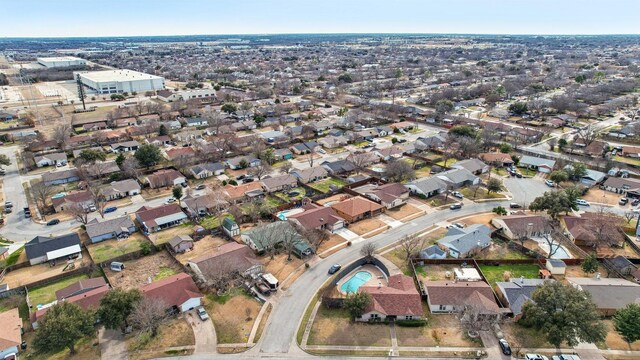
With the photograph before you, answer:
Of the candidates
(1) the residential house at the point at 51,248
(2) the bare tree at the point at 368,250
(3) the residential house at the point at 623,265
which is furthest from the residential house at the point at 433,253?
(1) the residential house at the point at 51,248

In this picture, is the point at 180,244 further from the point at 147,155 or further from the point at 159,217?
the point at 147,155

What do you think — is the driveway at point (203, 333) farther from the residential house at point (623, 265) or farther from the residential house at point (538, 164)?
the residential house at point (538, 164)

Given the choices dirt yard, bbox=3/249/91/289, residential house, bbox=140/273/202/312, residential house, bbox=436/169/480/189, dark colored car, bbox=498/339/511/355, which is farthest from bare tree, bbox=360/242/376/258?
dirt yard, bbox=3/249/91/289

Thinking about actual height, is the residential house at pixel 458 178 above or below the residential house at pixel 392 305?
above

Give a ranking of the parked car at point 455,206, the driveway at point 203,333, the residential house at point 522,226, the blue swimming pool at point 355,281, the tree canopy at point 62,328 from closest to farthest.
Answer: the tree canopy at point 62,328 < the driveway at point 203,333 < the blue swimming pool at point 355,281 < the residential house at point 522,226 < the parked car at point 455,206

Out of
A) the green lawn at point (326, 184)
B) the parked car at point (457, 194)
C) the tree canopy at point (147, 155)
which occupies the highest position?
the tree canopy at point (147, 155)

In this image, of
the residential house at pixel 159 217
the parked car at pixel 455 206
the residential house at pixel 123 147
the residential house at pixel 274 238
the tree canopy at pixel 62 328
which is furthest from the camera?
the residential house at pixel 123 147
